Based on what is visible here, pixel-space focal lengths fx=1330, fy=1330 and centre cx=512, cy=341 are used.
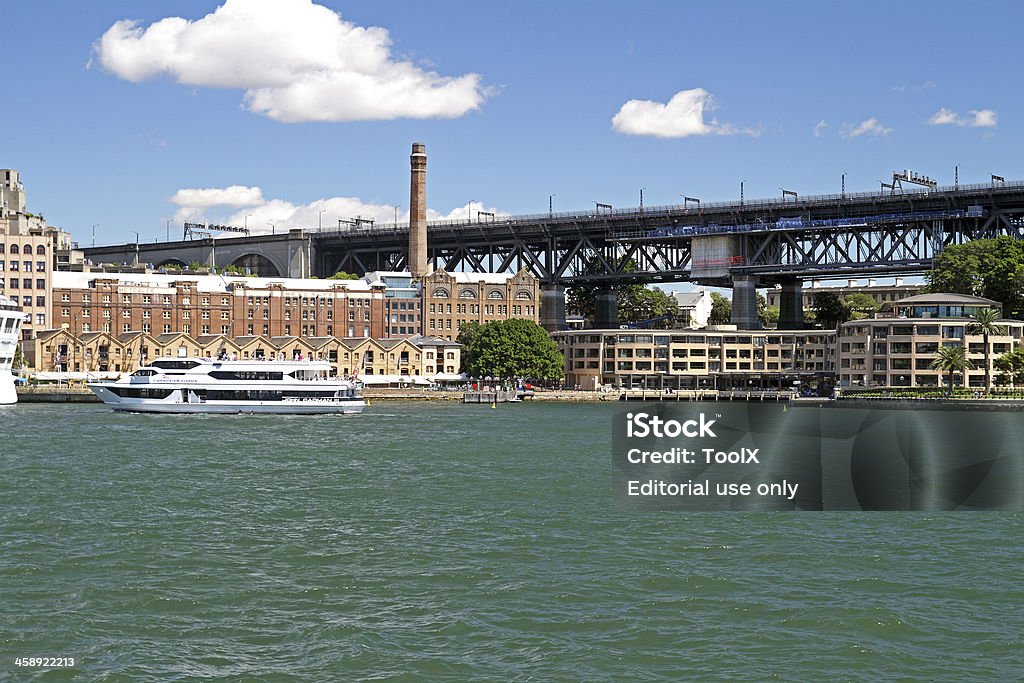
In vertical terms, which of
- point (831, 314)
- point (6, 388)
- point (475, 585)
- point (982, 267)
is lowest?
point (475, 585)

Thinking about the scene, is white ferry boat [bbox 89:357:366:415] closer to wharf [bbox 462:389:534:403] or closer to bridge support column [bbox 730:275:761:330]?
wharf [bbox 462:389:534:403]

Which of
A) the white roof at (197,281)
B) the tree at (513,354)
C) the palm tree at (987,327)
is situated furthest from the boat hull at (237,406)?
the palm tree at (987,327)

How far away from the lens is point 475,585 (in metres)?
29.7

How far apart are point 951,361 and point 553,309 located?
211 ft

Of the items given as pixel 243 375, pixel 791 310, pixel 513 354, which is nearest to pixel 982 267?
pixel 791 310

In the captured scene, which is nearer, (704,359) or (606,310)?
(704,359)

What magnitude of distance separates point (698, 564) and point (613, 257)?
5762 inches

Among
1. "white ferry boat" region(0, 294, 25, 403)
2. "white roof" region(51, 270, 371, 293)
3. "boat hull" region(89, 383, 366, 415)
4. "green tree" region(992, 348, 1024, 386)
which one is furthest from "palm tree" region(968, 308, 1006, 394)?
"white ferry boat" region(0, 294, 25, 403)

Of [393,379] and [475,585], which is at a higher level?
[393,379]

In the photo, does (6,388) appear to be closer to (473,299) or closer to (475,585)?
(473,299)

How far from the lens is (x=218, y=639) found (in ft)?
81.2

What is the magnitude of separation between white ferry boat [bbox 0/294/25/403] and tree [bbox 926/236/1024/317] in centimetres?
9251

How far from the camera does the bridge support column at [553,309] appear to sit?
18262 centimetres

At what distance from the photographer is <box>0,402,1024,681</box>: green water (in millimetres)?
23578
